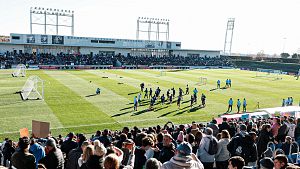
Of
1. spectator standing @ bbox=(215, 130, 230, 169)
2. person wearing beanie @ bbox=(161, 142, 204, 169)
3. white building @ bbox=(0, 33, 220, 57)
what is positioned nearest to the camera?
person wearing beanie @ bbox=(161, 142, 204, 169)

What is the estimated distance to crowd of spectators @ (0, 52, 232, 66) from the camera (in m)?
64.9

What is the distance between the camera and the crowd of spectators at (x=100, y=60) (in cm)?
6488

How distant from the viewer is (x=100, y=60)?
72.9 m

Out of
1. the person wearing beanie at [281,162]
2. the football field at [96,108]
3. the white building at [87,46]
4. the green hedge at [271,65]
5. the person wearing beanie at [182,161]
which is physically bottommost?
the football field at [96,108]

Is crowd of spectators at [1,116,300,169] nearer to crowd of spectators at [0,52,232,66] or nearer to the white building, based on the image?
crowd of spectators at [0,52,232,66]

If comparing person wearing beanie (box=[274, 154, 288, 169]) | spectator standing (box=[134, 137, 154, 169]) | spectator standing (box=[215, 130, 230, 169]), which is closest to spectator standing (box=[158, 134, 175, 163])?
spectator standing (box=[134, 137, 154, 169])

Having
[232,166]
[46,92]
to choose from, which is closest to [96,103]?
[46,92]

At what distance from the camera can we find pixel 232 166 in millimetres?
5238

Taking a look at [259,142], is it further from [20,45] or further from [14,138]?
[20,45]

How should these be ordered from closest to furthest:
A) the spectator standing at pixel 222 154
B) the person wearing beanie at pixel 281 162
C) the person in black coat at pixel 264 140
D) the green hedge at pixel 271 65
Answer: the person wearing beanie at pixel 281 162, the spectator standing at pixel 222 154, the person in black coat at pixel 264 140, the green hedge at pixel 271 65

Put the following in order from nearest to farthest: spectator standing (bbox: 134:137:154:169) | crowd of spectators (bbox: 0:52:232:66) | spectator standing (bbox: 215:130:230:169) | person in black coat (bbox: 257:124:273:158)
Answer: spectator standing (bbox: 134:137:154:169), spectator standing (bbox: 215:130:230:169), person in black coat (bbox: 257:124:273:158), crowd of spectators (bbox: 0:52:232:66)

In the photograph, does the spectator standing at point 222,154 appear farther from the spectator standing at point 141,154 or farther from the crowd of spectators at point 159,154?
the spectator standing at point 141,154

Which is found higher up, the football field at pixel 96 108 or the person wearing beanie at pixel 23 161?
the person wearing beanie at pixel 23 161

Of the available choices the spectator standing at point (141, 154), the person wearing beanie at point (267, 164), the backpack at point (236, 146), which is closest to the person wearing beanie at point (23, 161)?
the spectator standing at point (141, 154)
